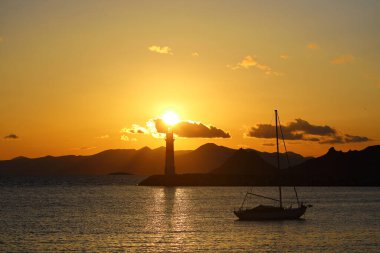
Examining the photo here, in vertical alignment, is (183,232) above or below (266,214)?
below

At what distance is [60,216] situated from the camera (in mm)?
97562

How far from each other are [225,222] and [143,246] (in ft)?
88.9

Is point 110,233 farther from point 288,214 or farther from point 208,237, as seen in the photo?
point 288,214

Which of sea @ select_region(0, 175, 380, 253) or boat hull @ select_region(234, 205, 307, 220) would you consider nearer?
sea @ select_region(0, 175, 380, 253)

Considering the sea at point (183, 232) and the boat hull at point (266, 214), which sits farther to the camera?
the boat hull at point (266, 214)

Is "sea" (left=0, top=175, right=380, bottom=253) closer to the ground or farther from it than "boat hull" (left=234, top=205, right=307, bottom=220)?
closer to the ground

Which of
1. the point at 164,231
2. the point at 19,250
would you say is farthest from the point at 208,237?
the point at 19,250

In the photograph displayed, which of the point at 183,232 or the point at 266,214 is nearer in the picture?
the point at 183,232

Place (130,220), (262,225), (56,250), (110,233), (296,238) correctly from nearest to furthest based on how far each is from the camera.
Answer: (56,250), (296,238), (110,233), (262,225), (130,220)

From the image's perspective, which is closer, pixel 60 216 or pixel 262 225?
pixel 262 225

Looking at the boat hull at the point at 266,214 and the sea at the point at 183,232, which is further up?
the boat hull at the point at 266,214

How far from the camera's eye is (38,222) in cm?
8662

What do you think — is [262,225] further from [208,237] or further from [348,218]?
[348,218]

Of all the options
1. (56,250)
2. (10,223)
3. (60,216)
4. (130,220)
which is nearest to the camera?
(56,250)
